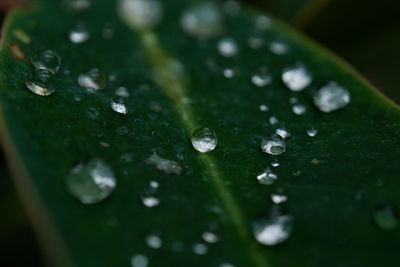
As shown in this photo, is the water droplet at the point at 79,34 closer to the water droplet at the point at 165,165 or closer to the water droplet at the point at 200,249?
the water droplet at the point at 165,165

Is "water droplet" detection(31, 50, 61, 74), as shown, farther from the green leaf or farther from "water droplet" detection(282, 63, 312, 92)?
"water droplet" detection(282, 63, 312, 92)

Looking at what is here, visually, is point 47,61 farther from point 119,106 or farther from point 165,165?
point 165,165

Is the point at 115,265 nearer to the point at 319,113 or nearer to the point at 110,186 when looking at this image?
the point at 110,186

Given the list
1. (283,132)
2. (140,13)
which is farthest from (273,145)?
(140,13)

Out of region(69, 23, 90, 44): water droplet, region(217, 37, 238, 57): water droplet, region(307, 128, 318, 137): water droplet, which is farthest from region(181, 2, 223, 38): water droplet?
region(307, 128, 318, 137): water droplet

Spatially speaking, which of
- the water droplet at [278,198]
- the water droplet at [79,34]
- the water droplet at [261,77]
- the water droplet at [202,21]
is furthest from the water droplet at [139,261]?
the water droplet at [202,21]

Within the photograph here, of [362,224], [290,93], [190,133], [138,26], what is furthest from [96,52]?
[362,224]
